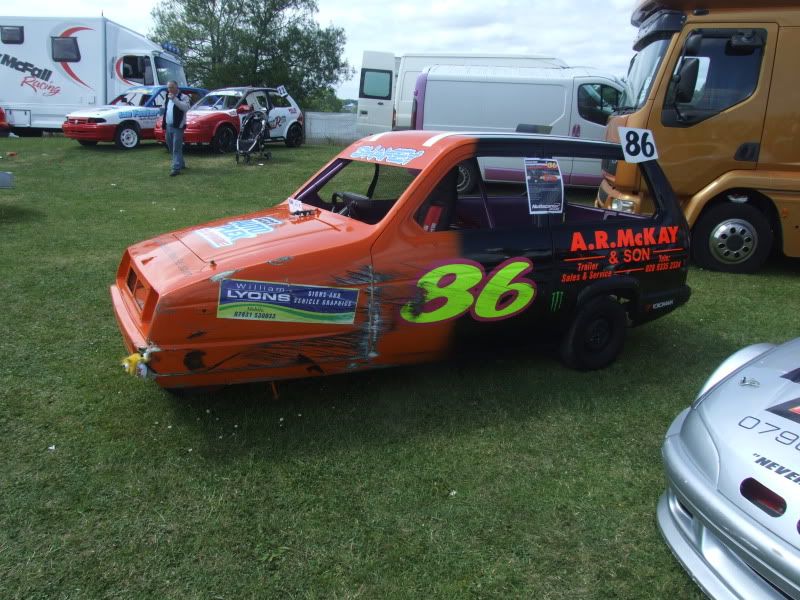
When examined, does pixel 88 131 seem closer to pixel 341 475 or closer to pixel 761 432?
pixel 341 475

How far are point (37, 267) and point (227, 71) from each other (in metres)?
37.3

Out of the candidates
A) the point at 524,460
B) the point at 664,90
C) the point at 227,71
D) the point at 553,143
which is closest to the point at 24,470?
the point at 524,460

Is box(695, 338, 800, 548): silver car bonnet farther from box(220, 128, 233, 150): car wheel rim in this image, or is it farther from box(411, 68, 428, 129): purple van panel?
box(220, 128, 233, 150): car wheel rim

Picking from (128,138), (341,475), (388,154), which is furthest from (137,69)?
(341,475)

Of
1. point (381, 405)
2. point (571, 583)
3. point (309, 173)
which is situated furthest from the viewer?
point (309, 173)

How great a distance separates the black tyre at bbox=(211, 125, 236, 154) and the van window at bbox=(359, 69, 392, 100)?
14.5 feet

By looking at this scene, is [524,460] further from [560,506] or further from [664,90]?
[664,90]

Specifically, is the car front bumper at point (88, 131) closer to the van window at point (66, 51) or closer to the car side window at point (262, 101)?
the van window at point (66, 51)

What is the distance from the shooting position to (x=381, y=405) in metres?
3.67

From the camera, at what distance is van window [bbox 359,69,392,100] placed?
1786 centimetres

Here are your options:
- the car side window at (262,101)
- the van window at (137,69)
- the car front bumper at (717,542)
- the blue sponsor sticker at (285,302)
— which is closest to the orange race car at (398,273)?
the blue sponsor sticker at (285,302)

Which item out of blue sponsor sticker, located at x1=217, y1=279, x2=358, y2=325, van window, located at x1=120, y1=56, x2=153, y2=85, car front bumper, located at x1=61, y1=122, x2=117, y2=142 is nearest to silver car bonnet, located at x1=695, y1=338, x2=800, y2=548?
blue sponsor sticker, located at x1=217, y1=279, x2=358, y2=325

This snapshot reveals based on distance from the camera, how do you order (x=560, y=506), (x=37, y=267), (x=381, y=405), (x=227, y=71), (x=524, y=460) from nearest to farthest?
1. (x=560, y=506)
2. (x=524, y=460)
3. (x=381, y=405)
4. (x=37, y=267)
5. (x=227, y=71)

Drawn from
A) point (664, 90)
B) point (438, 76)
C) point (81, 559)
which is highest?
point (438, 76)
